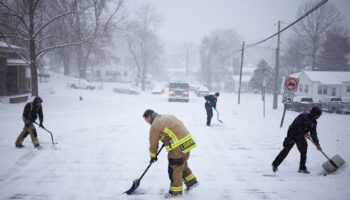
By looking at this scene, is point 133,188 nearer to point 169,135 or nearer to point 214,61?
point 169,135

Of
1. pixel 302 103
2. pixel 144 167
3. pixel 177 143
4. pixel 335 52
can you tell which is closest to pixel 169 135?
pixel 177 143

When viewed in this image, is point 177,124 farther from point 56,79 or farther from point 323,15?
point 323,15

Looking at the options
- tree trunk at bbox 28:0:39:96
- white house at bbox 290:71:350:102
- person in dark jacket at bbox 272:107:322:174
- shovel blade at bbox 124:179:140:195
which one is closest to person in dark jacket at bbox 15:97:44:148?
shovel blade at bbox 124:179:140:195

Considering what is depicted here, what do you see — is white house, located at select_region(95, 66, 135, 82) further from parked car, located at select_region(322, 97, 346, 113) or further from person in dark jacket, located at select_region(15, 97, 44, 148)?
person in dark jacket, located at select_region(15, 97, 44, 148)

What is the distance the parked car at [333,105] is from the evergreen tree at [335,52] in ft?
99.5

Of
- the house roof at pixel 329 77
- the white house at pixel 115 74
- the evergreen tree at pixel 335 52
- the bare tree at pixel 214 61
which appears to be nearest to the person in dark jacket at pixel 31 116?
the house roof at pixel 329 77

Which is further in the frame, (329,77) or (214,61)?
(214,61)

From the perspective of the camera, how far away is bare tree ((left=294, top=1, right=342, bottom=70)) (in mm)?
51281

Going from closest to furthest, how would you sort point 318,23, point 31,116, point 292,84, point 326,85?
point 31,116, point 292,84, point 326,85, point 318,23

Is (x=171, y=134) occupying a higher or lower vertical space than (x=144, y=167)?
higher

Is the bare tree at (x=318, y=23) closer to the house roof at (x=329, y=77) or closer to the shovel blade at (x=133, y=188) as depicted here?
the house roof at (x=329, y=77)

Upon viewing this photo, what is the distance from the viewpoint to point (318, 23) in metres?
51.7

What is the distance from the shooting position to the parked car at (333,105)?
2630 cm

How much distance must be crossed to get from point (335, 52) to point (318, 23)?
699 cm
